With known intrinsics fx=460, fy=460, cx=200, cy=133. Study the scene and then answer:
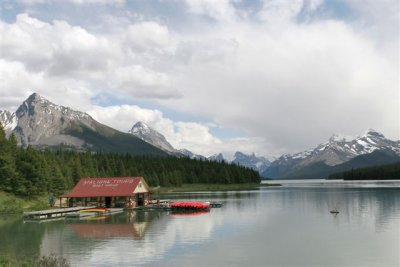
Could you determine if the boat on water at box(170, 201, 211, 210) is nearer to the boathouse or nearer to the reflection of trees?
the boathouse

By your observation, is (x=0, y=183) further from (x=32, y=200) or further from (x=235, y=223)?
(x=235, y=223)

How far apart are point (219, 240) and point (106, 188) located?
6072 centimetres

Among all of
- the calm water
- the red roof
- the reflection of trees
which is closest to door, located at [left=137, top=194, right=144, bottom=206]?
the red roof

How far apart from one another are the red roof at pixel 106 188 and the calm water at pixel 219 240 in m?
26.1

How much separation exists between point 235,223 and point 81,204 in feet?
174

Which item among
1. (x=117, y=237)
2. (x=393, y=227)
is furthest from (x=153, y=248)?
(x=393, y=227)

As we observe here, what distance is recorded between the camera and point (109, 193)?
106125 millimetres

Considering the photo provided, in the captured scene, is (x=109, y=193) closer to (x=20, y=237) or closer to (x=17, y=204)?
(x=17, y=204)

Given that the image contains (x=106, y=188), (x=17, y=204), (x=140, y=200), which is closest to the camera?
(x=17, y=204)

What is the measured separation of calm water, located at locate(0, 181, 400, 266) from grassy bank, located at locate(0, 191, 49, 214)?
14576 mm

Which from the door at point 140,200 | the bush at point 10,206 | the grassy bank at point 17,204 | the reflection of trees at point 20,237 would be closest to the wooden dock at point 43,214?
the reflection of trees at point 20,237

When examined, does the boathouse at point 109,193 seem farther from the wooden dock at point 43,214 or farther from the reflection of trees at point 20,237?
the reflection of trees at point 20,237

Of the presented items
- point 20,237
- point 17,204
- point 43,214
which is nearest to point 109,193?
point 17,204

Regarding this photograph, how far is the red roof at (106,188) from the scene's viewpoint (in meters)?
106
